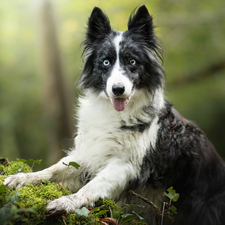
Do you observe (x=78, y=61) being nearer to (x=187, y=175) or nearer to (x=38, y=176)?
(x=38, y=176)

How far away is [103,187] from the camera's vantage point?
2.70 metres

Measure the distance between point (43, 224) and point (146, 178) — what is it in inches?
51.6

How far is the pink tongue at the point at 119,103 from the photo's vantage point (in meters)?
3.00

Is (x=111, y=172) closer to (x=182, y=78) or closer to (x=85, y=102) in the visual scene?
(x=85, y=102)

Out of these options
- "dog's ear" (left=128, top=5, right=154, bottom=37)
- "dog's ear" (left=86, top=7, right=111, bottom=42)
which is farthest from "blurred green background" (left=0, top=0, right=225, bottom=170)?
"dog's ear" (left=86, top=7, right=111, bottom=42)

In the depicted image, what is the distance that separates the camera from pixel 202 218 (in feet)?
9.68

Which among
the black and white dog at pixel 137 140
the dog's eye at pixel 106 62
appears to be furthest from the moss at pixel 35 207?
the dog's eye at pixel 106 62

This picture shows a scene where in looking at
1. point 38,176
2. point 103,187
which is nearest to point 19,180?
point 38,176

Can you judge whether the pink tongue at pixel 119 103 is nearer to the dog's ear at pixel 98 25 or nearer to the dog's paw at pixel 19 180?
the dog's ear at pixel 98 25

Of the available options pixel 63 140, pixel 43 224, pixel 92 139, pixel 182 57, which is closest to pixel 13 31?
pixel 63 140

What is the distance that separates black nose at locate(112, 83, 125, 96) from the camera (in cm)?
283

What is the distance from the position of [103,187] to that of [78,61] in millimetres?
9025

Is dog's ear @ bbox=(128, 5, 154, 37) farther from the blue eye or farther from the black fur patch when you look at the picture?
the black fur patch

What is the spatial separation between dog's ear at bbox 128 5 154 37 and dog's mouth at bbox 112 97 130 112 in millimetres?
1002
